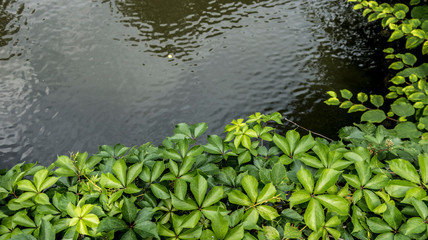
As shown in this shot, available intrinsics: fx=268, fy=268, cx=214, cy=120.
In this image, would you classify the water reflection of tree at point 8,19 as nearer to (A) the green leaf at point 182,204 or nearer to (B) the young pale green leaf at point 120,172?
(B) the young pale green leaf at point 120,172

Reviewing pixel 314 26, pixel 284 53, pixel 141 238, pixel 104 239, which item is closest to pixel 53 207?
pixel 104 239

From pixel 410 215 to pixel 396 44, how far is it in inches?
141

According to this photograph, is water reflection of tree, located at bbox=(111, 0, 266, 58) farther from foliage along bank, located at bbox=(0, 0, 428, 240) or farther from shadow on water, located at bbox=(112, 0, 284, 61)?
foliage along bank, located at bbox=(0, 0, 428, 240)

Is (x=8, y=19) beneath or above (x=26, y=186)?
above

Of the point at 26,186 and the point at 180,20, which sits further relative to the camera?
the point at 180,20

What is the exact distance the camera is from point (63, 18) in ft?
15.8

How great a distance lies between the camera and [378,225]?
2.94 feet

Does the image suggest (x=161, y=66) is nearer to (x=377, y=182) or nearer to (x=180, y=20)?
(x=180, y=20)

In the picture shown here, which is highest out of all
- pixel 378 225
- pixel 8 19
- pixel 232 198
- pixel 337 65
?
pixel 8 19

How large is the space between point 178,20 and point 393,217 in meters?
4.61

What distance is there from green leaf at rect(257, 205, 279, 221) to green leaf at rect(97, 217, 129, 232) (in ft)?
1.45

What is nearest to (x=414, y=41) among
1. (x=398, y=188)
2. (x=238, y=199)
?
(x=398, y=188)

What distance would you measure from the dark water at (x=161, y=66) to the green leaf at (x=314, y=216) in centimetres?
249

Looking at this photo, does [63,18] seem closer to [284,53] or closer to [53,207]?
[284,53]
